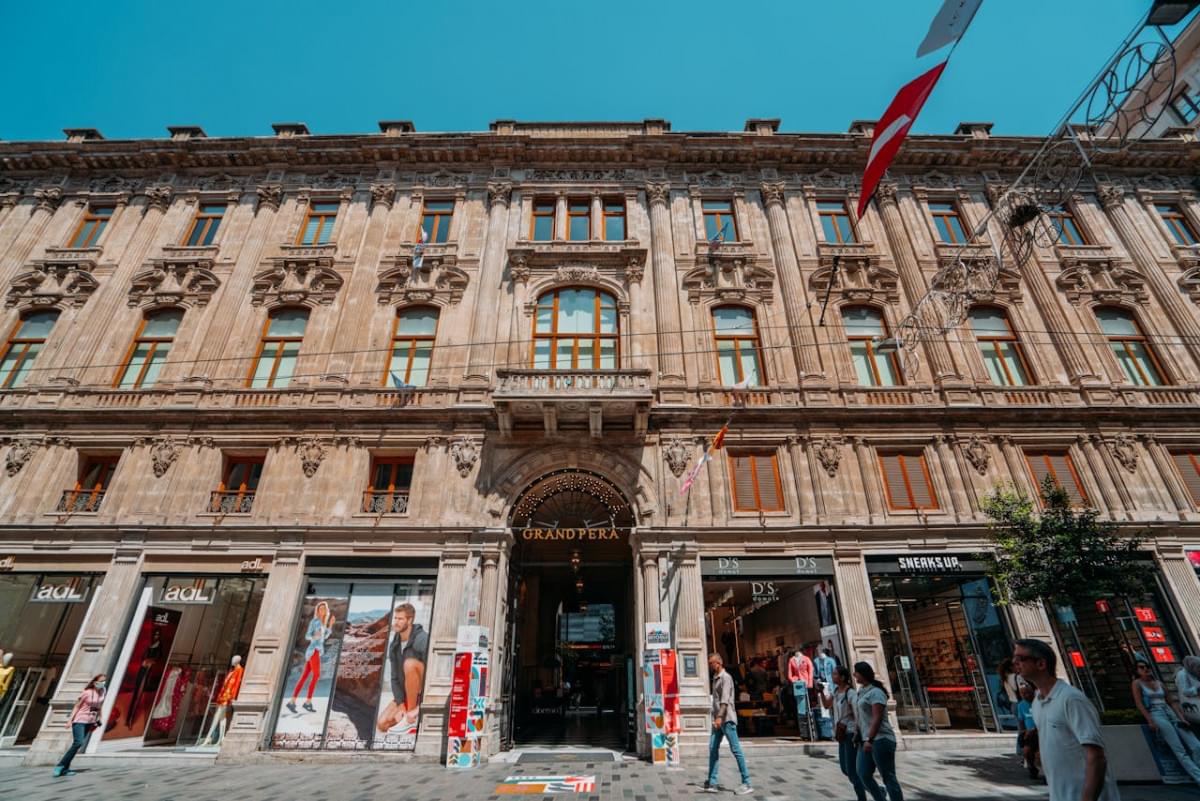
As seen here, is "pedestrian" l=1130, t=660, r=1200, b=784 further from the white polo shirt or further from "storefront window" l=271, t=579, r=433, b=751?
"storefront window" l=271, t=579, r=433, b=751

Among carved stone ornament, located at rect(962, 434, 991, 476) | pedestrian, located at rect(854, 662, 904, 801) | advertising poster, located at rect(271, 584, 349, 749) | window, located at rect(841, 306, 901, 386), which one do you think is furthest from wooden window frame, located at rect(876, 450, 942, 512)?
advertising poster, located at rect(271, 584, 349, 749)

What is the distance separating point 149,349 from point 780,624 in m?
21.1

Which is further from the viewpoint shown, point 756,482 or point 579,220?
point 579,220

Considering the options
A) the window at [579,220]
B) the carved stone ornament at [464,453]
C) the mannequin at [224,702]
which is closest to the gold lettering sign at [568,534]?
the carved stone ornament at [464,453]

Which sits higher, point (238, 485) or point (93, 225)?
point (93, 225)

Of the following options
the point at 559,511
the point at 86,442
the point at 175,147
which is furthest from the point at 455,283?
the point at 175,147

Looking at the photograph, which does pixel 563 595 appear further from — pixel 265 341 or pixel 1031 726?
pixel 1031 726

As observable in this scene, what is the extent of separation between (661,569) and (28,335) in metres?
21.5

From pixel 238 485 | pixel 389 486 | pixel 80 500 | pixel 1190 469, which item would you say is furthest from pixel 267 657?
pixel 1190 469

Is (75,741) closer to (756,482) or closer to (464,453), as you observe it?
(464,453)

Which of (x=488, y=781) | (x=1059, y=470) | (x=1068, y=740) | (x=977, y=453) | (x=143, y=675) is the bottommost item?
(x=488, y=781)

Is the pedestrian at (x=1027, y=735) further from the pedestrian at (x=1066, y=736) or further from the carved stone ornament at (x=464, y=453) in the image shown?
the carved stone ornament at (x=464, y=453)

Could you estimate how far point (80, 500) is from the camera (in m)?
14.6

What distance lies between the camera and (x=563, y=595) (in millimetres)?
23984
